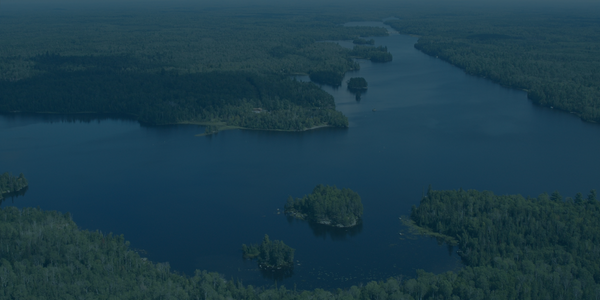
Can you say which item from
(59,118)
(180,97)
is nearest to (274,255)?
(180,97)

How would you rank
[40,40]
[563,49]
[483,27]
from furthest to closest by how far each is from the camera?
1. [483,27]
2. [40,40]
3. [563,49]

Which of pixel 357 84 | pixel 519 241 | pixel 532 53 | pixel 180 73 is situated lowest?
pixel 519 241

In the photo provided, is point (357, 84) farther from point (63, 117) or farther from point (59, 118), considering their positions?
point (59, 118)

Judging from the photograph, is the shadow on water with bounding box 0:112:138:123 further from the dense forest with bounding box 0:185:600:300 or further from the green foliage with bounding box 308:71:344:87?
the dense forest with bounding box 0:185:600:300

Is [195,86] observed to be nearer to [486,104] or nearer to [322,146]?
[322,146]

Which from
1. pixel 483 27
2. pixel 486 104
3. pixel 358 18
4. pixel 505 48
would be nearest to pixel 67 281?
pixel 486 104
